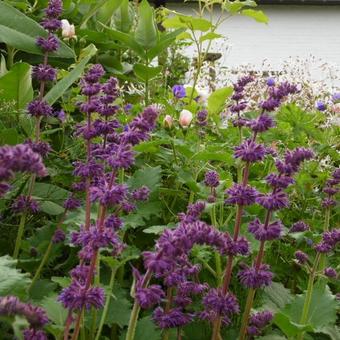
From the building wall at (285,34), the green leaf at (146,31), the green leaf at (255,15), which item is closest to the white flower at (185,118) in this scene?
the green leaf at (146,31)

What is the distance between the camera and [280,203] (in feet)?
3.17

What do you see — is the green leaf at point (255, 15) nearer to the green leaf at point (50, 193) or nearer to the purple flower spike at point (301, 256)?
the green leaf at point (50, 193)

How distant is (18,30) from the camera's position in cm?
152

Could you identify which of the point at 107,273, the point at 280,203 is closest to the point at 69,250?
the point at 107,273

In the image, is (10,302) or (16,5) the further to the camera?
(16,5)

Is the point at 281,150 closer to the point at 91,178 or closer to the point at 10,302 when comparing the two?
the point at 91,178

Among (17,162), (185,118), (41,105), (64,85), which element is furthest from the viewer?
(185,118)

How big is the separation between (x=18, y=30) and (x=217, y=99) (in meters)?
0.71

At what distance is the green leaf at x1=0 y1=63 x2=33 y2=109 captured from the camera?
58.9 inches

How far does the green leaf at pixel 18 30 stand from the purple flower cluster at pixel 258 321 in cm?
81

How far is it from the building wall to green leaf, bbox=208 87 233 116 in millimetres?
12016

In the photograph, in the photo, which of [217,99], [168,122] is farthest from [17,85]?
[217,99]

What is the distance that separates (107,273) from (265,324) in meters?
0.40

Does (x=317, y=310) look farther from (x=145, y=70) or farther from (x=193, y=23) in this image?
(x=193, y=23)
